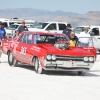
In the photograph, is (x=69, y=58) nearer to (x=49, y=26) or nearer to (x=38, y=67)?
(x=38, y=67)

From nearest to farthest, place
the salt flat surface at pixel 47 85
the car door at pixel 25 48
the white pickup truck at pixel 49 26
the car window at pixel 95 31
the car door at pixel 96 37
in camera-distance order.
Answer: the salt flat surface at pixel 47 85 < the car door at pixel 25 48 < the car door at pixel 96 37 < the car window at pixel 95 31 < the white pickup truck at pixel 49 26

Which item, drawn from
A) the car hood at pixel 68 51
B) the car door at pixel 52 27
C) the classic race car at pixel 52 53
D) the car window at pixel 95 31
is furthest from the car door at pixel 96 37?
the car hood at pixel 68 51

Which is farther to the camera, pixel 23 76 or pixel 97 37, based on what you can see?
pixel 97 37

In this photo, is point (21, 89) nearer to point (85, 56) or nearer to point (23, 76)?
point (23, 76)

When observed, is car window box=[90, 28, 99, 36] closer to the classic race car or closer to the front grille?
the classic race car

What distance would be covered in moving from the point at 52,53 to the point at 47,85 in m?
2.28

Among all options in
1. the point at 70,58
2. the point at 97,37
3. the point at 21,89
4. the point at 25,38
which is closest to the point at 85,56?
the point at 70,58

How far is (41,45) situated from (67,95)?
199 inches

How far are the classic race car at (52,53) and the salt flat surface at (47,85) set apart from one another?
1.08 feet

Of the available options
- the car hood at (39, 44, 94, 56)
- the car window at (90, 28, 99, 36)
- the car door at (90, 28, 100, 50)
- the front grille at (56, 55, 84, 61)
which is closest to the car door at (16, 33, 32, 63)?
the car hood at (39, 44, 94, 56)

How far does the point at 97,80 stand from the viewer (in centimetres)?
1477

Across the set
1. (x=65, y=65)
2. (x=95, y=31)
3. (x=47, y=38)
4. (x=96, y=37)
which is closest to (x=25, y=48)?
(x=47, y=38)

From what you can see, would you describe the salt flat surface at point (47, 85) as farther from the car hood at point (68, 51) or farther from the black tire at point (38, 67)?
the car hood at point (68, 51)

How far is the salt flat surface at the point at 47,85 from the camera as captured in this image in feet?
36.7
